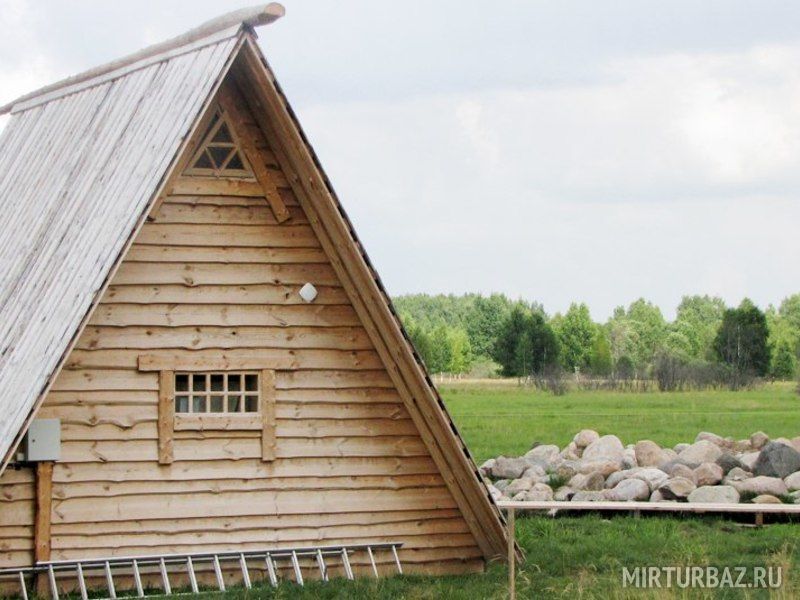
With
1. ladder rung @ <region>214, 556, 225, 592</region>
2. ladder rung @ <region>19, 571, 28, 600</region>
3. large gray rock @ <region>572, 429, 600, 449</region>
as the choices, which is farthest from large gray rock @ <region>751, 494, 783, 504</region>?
ladder rung @ <region>19, 571, 28, 600</region>

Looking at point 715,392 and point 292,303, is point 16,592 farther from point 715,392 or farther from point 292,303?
point 715,392

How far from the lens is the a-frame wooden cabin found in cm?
1400

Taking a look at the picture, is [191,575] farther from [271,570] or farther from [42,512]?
[42,512]

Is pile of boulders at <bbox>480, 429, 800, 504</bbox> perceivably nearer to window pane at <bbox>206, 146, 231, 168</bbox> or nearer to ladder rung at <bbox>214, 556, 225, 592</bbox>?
ladder rung at <bbox>214, 556, 225, 592</bbox>

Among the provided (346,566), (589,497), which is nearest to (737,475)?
(589,497)

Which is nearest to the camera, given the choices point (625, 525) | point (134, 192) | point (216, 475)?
point (134, 192)

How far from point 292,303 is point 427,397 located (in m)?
1.57

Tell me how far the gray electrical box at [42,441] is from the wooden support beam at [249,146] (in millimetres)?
2854

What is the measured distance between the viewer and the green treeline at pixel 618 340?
7294cm

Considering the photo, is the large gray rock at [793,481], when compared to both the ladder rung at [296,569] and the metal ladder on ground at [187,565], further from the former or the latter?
the ladder rung at [296,569]

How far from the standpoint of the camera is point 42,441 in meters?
13.8

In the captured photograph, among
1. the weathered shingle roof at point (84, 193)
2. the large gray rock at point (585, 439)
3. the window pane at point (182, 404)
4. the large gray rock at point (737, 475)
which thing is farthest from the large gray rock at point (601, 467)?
the window pane at point (182, 404)

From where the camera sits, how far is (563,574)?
52.2 ft

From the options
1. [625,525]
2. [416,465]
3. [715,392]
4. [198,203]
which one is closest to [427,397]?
[416,465]
